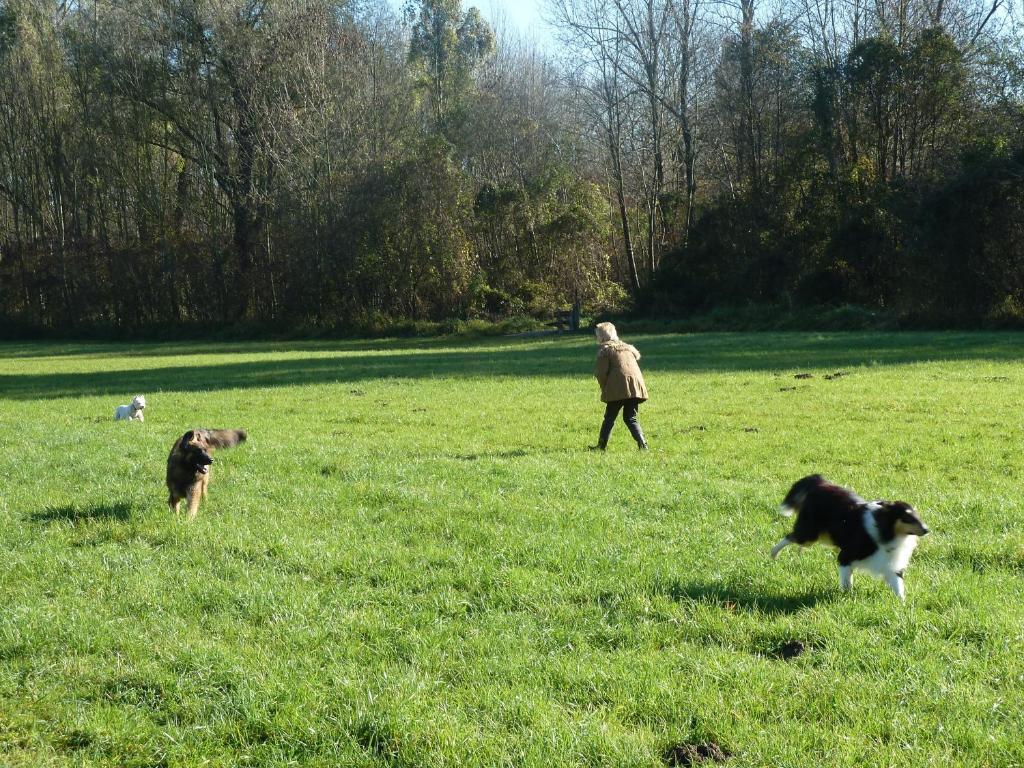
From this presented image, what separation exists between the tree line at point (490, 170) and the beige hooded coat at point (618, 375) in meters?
22.4

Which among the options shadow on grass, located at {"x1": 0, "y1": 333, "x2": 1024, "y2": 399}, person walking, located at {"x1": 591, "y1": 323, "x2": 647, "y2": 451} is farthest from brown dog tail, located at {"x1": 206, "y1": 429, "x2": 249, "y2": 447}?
shadow on grass, located at {"x1": 0, "y1": 333, "x2": 1024, "y2": 399}

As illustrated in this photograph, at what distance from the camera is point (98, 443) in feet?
41.1

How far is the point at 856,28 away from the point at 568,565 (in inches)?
1535

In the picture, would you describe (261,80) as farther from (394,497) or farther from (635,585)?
(635,585)

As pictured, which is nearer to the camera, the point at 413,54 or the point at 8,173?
the point at 8,173

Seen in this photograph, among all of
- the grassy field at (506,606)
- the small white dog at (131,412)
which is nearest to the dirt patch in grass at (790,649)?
the grassy field at (506,606)

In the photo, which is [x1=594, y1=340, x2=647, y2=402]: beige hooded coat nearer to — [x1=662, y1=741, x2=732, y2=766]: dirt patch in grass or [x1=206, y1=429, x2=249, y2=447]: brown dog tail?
[x1=206, y1=429, x2=249, y2=447]: brown dog tail

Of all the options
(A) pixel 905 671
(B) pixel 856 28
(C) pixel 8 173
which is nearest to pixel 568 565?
(A) pixel 905 671

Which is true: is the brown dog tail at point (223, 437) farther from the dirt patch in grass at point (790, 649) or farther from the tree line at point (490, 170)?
the tree line at point (490, 170)

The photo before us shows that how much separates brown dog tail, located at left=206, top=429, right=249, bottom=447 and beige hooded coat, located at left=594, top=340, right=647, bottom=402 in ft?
14.6

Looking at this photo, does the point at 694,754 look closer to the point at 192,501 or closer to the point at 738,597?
the point at 738,597

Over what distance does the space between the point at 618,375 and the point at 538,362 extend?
544 inches

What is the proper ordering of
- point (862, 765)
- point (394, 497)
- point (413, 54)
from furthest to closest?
point (413, 54) < point (394, 497) < point (862, 765)

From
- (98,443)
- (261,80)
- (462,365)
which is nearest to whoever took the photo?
(98,443)
